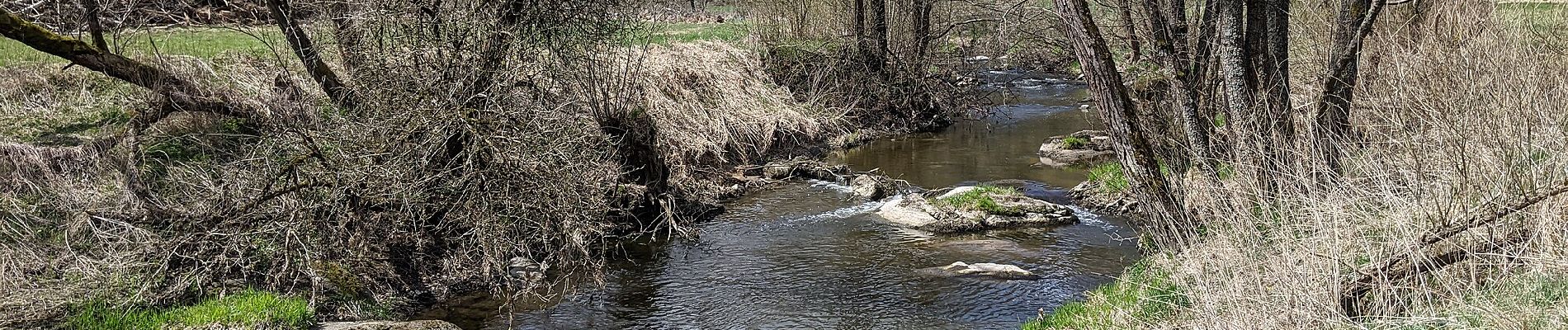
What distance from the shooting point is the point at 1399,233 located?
19.8ft

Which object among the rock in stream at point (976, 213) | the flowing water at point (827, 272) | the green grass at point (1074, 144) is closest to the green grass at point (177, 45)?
the flowing water at point (827, 272)

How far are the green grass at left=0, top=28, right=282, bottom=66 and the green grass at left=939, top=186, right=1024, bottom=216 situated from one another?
709 cm

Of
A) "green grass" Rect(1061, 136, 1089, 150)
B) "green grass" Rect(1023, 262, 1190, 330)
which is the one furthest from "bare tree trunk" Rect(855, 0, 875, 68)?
"green grass" Rect(1023, 262, 1190, 330)

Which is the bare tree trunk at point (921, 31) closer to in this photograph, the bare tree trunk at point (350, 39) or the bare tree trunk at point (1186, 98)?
the bare tree trunk at point (1186, 98)

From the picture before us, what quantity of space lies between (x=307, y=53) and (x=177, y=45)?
14.5 ft

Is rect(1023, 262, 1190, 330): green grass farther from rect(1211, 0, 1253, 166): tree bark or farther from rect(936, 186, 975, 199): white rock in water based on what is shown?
rect(936, 186, 975, 199): white rock in water

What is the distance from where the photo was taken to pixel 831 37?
20328mm

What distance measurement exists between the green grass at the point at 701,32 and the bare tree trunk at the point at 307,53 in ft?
25.1

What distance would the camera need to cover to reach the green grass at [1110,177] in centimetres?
1368

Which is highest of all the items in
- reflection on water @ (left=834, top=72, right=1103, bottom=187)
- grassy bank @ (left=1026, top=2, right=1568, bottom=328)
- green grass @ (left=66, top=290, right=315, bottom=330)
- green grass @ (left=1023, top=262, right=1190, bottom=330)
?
grassy bank @ (left=1026, top=2, right=1568, bottom=328)

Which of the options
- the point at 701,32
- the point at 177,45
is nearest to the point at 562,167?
the point at 177,45

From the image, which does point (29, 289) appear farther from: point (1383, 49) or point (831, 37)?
point (831, 37)

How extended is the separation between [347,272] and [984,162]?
10175 mm

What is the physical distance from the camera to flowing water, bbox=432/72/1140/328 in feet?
31.9
